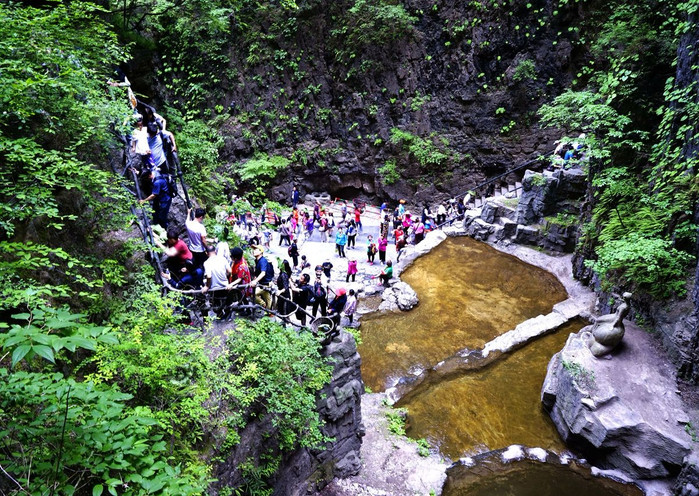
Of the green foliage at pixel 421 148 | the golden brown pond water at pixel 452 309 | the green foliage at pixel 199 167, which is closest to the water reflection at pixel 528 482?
the golden brown pond water at pixel 452 309

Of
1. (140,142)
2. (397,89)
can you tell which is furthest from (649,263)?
(397,89)

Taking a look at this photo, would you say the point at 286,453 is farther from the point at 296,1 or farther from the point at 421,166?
the point at 296,1

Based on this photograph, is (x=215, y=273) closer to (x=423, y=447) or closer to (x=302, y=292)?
(x=302, y=292)

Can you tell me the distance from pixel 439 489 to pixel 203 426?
5.03 m

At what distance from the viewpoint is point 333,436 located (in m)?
6.85

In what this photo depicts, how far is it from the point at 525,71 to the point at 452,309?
51.3 ft

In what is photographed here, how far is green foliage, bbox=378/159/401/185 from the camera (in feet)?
77.8

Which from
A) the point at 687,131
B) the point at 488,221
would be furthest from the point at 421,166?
the point at 687,131

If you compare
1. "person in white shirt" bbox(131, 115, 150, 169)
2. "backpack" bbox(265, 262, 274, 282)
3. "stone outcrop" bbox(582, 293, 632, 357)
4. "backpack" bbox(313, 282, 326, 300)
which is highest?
"person in white shirt" bbox(131, 115, 150, 169)

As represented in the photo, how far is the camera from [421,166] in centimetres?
2333

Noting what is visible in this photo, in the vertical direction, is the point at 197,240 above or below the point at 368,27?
below

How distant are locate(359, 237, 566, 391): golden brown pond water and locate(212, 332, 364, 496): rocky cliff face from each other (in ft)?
9.33

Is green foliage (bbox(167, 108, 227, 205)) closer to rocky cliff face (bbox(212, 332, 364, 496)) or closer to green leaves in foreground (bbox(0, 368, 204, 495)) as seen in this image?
rocky cliff face (bbox(212, 332, 364, 496))

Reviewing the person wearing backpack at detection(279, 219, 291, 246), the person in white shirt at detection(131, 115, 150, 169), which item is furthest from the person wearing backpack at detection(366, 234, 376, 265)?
the person in white shirt at detection(131, 115, 150, 169)
